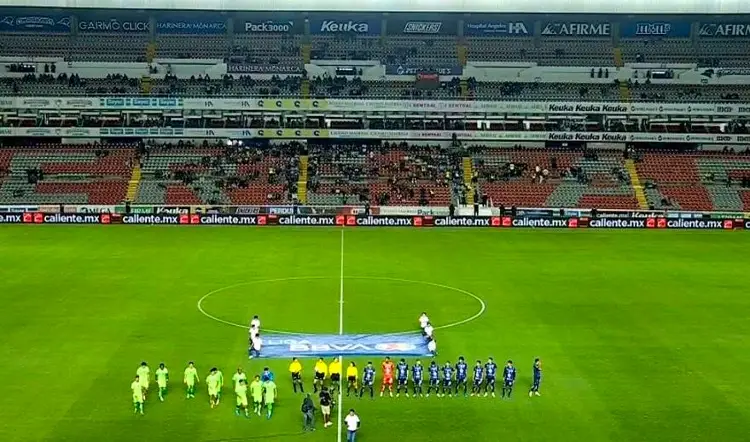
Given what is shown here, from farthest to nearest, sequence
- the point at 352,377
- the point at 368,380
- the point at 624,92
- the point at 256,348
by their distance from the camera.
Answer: the point at 624,92 → the point at 256,348 → the point at 352,377 → the point at 368,380

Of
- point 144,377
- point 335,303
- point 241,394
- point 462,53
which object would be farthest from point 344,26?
point 241,394

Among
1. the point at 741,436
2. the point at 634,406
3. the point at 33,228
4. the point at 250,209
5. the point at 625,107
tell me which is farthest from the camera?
the point at 625,107

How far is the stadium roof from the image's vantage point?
71750 millimetres

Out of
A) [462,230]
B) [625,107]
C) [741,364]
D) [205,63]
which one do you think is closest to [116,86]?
[205,63]

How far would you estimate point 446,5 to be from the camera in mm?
72625

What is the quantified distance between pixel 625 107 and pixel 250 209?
33128 mm

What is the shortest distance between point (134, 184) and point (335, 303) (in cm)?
3561

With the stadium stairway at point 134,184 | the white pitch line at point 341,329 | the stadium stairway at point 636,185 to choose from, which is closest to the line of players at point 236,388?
the white pitch line at point 341,329

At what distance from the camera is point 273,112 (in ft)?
227

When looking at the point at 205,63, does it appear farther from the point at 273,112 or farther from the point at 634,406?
the point at 634,406

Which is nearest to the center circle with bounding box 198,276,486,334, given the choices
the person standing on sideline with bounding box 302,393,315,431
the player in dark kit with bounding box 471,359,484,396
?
the player in dark kit with bounding box 471,359,484,396

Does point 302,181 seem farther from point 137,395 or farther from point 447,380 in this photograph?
point 137,395

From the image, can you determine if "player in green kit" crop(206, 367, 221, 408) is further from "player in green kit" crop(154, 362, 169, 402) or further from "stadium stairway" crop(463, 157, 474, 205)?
"stadium stairway" crop(463, 157, 474, 205)

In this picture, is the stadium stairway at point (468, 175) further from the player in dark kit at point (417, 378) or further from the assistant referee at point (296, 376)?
the assistant referee at point (296, 376)
